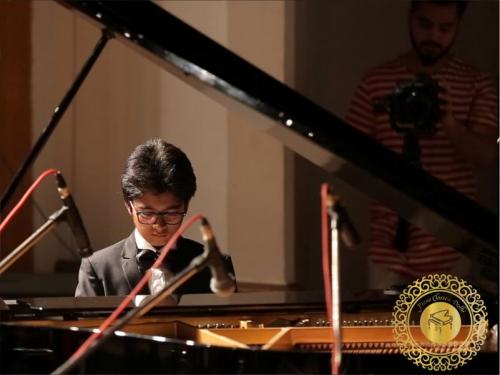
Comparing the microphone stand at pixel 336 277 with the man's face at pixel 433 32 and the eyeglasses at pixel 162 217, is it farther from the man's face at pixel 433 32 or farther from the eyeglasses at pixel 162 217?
the man's face at pixel 433 32

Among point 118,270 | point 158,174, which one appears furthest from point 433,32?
point 118,270

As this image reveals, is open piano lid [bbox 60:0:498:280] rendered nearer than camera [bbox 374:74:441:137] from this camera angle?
Yes

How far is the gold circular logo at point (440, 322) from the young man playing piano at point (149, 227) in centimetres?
40

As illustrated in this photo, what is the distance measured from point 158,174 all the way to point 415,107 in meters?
0.87

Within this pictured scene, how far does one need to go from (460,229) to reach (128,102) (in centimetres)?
203

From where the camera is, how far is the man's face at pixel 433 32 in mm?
2834

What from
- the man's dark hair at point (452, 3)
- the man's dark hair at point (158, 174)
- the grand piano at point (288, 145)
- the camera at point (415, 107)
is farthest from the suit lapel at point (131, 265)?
the man's dark hair at point (452, 3)

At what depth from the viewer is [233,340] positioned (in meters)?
1.70

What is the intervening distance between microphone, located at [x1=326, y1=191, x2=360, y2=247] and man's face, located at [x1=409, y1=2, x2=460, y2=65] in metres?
1.69

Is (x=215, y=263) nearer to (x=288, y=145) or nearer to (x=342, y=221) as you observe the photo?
(x=342, y=221)

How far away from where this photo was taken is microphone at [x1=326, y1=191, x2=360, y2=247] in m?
1.22

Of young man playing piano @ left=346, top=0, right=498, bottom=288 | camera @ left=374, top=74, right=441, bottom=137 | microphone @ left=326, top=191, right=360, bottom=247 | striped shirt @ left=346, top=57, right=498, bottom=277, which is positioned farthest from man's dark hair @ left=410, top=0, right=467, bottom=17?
microphone @ left=326, top=191, right=360, bottom=247

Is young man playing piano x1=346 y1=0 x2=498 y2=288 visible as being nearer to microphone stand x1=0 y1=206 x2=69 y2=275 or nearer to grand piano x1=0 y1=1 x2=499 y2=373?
grand piano x1=0 y1=1 x2=499 y2=373

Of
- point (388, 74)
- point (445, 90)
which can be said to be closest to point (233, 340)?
point (445, 90)
